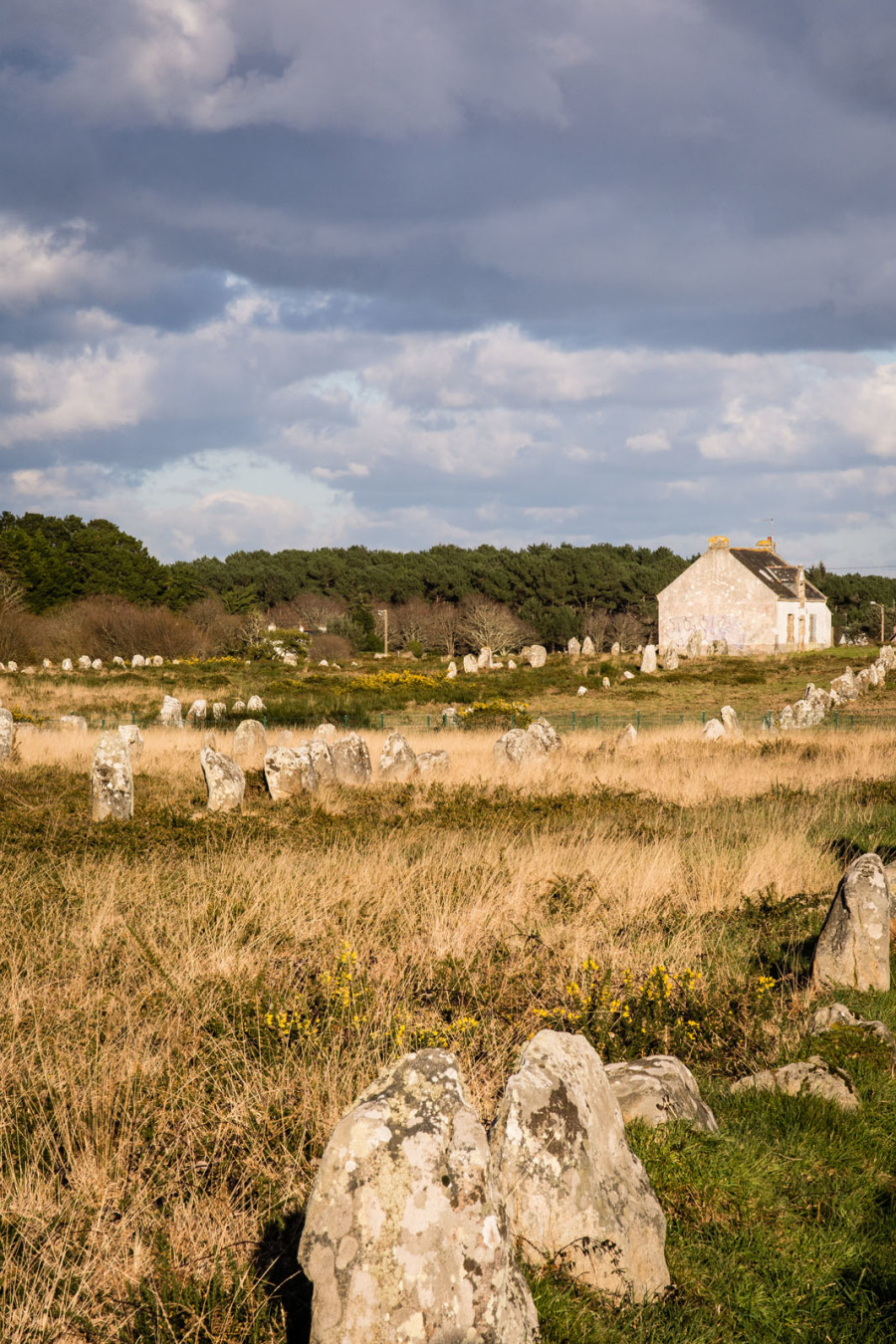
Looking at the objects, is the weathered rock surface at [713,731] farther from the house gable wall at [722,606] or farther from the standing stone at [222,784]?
the house gable wall at [722,606]

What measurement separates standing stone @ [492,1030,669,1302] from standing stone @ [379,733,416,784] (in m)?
13.7

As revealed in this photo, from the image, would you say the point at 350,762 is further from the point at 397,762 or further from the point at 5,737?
the point at 5,737

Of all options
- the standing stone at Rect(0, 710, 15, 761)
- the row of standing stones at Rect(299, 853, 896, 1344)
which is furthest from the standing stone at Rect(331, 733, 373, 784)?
the row of standing stones at Rect(299, 853, 896, 1344)

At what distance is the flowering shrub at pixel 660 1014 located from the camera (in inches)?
216

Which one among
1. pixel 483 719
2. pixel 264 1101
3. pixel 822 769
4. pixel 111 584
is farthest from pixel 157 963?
pixel 111 584

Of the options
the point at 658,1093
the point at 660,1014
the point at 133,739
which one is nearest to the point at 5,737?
the point at 133,739

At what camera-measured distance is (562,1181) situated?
3.15m

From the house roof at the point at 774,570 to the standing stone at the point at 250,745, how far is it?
41642mm

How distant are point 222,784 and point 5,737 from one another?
7201mm

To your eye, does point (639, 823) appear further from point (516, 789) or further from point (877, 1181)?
point (877, 1181)

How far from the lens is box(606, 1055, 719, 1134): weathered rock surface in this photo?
4.33 metres

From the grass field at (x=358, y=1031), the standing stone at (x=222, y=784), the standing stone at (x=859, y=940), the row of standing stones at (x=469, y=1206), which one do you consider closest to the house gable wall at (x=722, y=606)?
the grass field at (x=358, y=1031)

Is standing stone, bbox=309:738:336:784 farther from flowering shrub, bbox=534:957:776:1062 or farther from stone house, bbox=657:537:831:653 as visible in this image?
stone house, bbox=657:537:831:653

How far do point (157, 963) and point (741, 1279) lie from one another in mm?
4105
